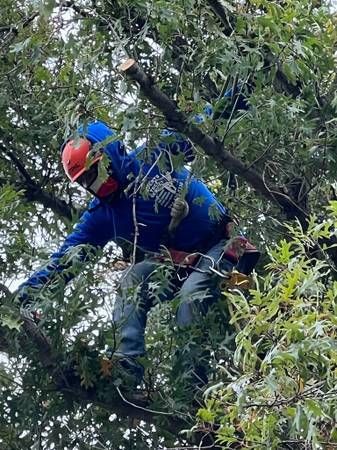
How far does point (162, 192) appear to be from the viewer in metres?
5.51

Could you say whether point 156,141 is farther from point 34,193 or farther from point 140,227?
point 34,193

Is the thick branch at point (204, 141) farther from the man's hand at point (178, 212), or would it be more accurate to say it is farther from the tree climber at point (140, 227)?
the man's hand at point (178, 212)

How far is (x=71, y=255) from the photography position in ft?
17.3

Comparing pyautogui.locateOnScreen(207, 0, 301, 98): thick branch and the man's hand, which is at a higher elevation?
pyautogui.locateOnScreen(207, 0, 301, 98): thick branch

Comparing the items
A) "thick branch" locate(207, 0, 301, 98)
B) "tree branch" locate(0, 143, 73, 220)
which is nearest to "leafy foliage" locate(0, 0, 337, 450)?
"thick branch" locate(207, 0, 301, 98)

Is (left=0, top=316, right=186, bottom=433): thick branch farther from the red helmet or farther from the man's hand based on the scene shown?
the man's hand

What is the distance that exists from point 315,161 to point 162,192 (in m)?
0.65

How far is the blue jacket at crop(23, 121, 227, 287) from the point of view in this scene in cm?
535

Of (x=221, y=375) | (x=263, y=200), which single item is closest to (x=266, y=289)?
(x=221, y=375)

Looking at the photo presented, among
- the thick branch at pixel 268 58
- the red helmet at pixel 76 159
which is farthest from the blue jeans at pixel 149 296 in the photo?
the thick branch at pixel 268 58

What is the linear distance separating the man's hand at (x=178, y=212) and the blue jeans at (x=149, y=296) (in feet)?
0.59

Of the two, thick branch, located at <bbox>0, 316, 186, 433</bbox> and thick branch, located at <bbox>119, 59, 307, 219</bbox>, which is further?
thick branch, located at <bbox>0, 316, 186, 433</bbox>

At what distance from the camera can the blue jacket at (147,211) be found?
5.35 metres

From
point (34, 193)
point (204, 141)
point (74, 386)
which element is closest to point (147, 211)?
point (204, 141)
